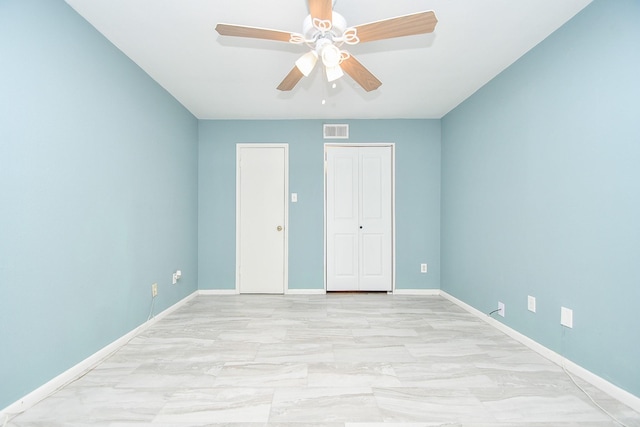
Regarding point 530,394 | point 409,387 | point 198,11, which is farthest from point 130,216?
point 530,394

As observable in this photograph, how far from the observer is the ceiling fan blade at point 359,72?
→ 6.59ft

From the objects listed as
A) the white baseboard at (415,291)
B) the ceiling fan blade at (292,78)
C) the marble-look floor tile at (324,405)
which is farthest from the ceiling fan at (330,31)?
the white baseboard at (415,291)

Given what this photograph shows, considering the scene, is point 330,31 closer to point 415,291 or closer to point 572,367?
point 572,367

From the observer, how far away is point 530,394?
182 centimetres

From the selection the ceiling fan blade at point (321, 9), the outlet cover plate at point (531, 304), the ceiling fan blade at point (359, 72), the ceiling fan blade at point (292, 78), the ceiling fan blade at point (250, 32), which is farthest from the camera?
the outlet cover plate at point (531, 304)

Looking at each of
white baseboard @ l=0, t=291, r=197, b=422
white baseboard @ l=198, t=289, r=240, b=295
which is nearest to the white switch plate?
white baseboard @ l=0, t=291, r=197, b=422

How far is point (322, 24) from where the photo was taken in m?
1.70

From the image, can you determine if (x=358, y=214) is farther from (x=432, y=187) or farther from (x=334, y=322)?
(x=334, y=322)

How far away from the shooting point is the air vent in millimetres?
4239

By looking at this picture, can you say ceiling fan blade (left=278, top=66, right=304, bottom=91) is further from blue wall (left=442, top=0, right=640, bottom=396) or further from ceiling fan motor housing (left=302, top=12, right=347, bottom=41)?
blue wall (left=442, top=0, right=640, bottom=396)

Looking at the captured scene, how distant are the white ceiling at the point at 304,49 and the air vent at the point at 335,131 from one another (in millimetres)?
414

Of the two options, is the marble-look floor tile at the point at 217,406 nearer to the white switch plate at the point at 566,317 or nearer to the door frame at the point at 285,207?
the white switch plate at the point at 566,317

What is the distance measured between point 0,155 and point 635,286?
3454mm

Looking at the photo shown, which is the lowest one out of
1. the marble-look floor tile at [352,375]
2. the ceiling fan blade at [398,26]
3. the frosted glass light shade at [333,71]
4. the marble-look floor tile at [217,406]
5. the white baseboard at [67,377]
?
the marble-look floor tile at [217,406]
